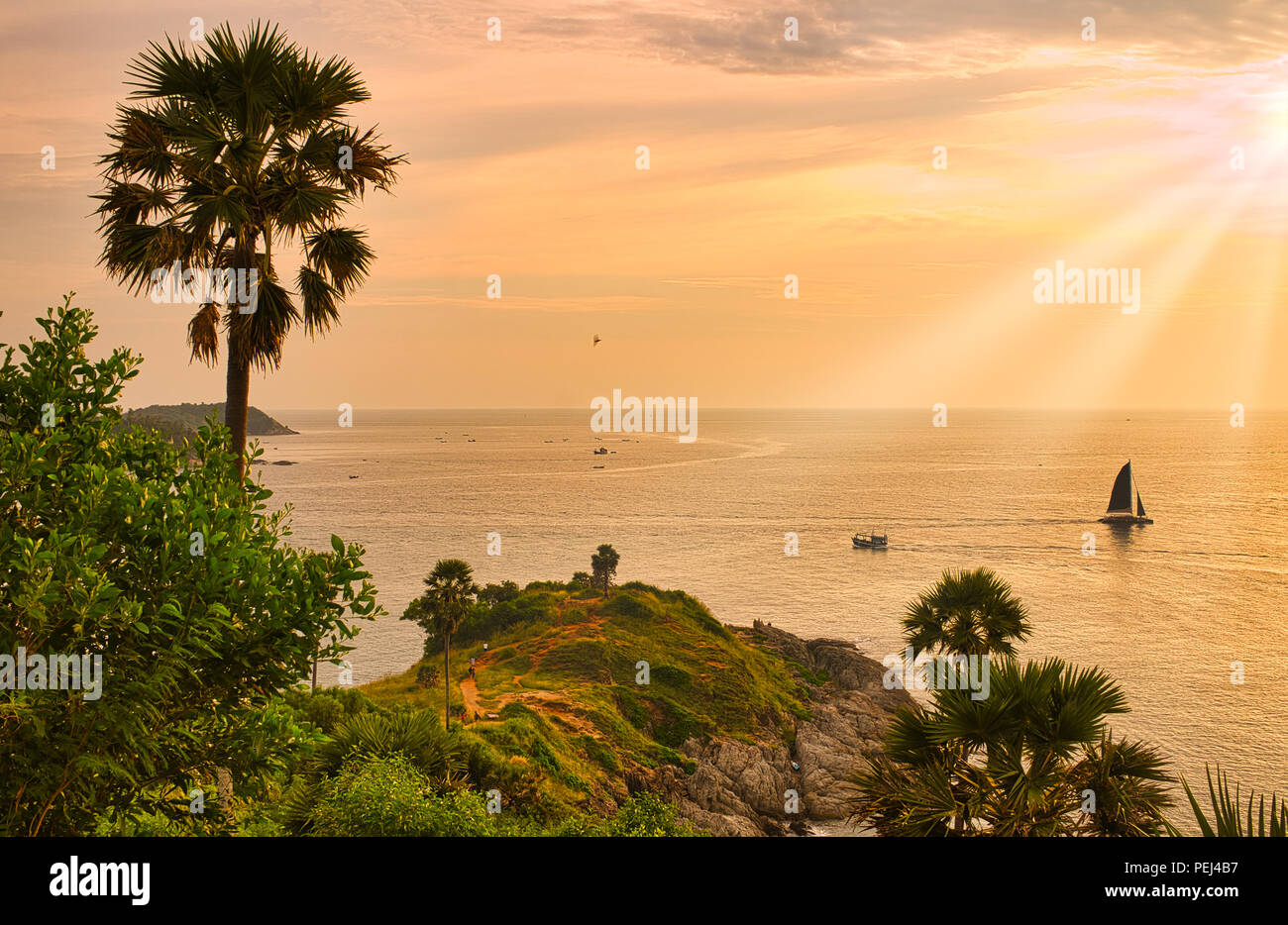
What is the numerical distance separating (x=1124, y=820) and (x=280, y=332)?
1364 cm

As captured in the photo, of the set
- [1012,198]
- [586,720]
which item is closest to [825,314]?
[1012,198]

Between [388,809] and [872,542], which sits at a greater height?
[872,542]

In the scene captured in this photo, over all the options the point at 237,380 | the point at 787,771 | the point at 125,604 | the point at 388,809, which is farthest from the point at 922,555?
the point at 125,604

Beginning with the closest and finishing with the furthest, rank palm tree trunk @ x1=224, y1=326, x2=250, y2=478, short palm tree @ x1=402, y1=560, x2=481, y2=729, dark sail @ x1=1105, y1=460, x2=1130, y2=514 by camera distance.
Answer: palm tree trunk @ x1=224, y1=326, x2=250, y2=478 < short palm tree @ x1=402, y1=560, x2=481, y2=729 < dark sail @ x1=1105, y1=460, x2=1130, y2=514

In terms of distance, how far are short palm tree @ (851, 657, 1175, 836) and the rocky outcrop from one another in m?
26.7

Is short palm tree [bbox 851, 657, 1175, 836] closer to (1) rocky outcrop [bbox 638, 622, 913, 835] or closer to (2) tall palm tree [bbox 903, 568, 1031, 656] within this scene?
(2) tall palm tree [bbox 903, 568, 1031, 656]

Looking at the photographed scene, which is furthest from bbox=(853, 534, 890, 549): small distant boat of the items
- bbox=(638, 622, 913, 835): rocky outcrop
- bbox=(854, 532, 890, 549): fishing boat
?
bbox=(638, 622, 913, 835): rocky outcrop

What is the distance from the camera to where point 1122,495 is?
13275 centimetres

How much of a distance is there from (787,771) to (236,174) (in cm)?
4695

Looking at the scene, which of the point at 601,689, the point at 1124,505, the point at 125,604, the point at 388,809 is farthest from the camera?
the point at 1124,505

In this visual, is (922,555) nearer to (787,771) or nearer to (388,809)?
(787,771)

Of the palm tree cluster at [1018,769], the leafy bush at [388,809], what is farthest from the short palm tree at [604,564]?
the palm tree cluster at [1018,769]

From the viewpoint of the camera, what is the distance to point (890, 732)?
9.98 m

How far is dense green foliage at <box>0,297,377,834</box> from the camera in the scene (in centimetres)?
592
